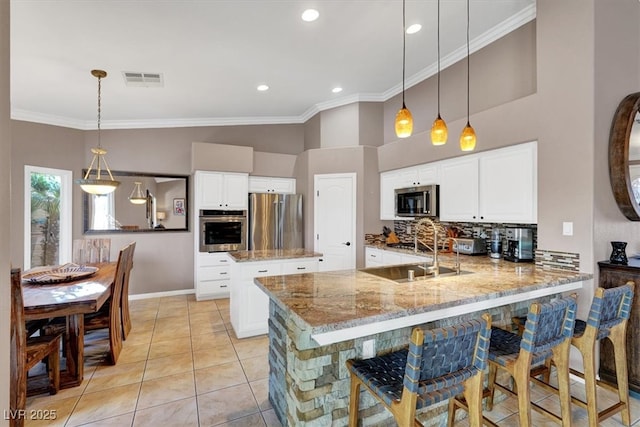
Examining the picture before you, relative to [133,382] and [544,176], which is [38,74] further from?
[544,176]

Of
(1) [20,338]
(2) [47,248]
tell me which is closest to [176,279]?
(2) [47,248]

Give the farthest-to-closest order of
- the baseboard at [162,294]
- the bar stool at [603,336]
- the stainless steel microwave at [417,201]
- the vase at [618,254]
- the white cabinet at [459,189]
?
the baseboard at [162,294] → the stainless steel microwave at [417,201] → the white cabinet at [459,189] → the vase at [618,254] → the bar stool at [603,336]

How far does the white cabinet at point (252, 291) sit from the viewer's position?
3.30m

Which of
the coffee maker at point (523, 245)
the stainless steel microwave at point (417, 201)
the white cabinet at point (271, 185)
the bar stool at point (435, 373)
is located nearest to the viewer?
the bar stool at point (435, 373)

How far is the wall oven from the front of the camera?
4875 millimetres

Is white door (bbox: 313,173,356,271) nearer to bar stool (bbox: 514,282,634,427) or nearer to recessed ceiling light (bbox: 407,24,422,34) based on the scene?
recessed ceiling light (bbox: 407,24,422,34)

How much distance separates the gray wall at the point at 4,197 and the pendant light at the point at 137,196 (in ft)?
14.5

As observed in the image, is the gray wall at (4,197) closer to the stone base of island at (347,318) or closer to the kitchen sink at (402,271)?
the stone base of island at (347,318)

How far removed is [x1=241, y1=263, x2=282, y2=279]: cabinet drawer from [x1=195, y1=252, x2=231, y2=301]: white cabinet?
5.63ft

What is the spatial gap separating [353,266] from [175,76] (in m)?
3.54

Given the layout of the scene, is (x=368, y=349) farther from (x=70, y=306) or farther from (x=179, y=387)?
(x=70, y=306)

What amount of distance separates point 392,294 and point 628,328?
6.70ft

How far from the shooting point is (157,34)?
2.93 m

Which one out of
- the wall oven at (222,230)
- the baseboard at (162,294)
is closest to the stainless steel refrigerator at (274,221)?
the wall oven at (222,230)
